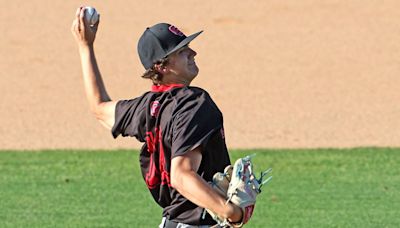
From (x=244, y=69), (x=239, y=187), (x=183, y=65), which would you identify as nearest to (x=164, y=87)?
(x=183, y=65)

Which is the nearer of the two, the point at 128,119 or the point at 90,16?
the point at 128,119

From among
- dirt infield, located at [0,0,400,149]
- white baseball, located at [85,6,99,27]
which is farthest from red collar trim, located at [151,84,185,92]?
dirt infield, located at [0,0,400,149]

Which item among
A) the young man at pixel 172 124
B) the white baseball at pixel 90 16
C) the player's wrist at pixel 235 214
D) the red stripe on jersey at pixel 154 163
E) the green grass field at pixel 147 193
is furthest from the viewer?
the green grass field at pixel 147 193

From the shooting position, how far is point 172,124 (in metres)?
4.33

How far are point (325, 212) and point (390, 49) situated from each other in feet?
30.0

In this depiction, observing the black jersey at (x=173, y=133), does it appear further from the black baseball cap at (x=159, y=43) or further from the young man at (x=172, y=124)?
the black baseball cap at (x=159, y=43)

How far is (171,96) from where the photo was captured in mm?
4449

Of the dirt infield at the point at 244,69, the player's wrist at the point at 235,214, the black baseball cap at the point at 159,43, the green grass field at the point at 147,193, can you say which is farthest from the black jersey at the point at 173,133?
the dirt infield at the point at 244,69

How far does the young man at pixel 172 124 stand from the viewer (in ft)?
13.8

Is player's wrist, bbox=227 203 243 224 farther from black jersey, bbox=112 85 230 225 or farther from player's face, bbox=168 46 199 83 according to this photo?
player's face, bbox=168 46 199 83

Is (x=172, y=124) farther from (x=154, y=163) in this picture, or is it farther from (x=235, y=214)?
(x=235, y=214)

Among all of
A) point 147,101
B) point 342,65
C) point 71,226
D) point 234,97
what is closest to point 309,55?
point 342,65

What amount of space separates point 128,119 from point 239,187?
74 cm

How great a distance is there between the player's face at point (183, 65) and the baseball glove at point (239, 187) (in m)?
0.47
